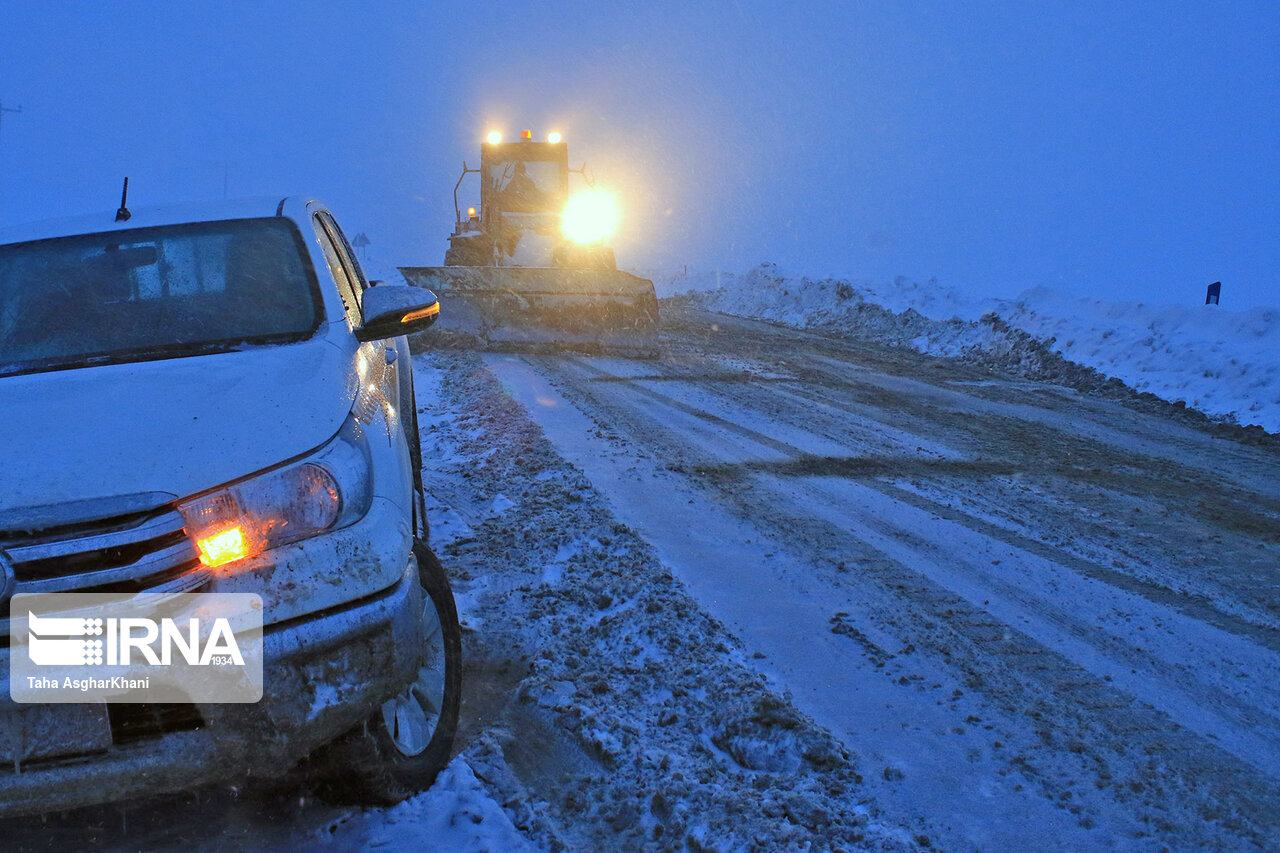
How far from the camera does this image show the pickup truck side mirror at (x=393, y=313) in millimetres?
3174

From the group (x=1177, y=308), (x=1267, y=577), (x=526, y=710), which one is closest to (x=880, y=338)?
(x=1177, y=308)

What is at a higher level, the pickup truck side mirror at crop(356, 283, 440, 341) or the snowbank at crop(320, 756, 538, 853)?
the pickup truck side mirror at crop(356, 283, 440, 341)

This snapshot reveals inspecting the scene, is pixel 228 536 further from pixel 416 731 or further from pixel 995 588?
pixel 995 588

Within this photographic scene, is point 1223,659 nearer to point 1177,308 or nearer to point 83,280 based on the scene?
point 83,280

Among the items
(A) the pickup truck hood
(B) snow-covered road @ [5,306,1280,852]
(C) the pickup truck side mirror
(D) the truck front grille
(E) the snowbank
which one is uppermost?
(C) the pickup truck side mirror

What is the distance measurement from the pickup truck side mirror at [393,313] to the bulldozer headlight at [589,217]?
484 inches

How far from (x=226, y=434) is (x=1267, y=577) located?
4.54 m

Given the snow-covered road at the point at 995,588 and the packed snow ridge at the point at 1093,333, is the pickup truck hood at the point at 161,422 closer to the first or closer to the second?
the snow-covered road at the point at 995,588

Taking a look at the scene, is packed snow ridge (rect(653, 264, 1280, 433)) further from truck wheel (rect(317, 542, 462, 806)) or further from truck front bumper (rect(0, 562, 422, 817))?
truck front bumper (rect(0, 562, 422, 817))

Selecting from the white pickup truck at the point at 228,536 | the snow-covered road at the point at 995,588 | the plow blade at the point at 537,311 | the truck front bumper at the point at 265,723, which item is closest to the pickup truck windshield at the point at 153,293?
the white pickup truck at the point at 228,536

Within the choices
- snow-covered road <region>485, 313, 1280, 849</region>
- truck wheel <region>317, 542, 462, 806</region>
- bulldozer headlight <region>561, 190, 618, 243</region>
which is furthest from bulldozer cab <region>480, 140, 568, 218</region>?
truck wheel <region>317, 542, 462, 806</region>

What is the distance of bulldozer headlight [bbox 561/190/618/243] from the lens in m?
15.7

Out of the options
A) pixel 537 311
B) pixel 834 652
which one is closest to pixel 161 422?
pixel 834 652

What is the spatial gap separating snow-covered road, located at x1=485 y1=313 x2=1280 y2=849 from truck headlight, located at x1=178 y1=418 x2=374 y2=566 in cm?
171
